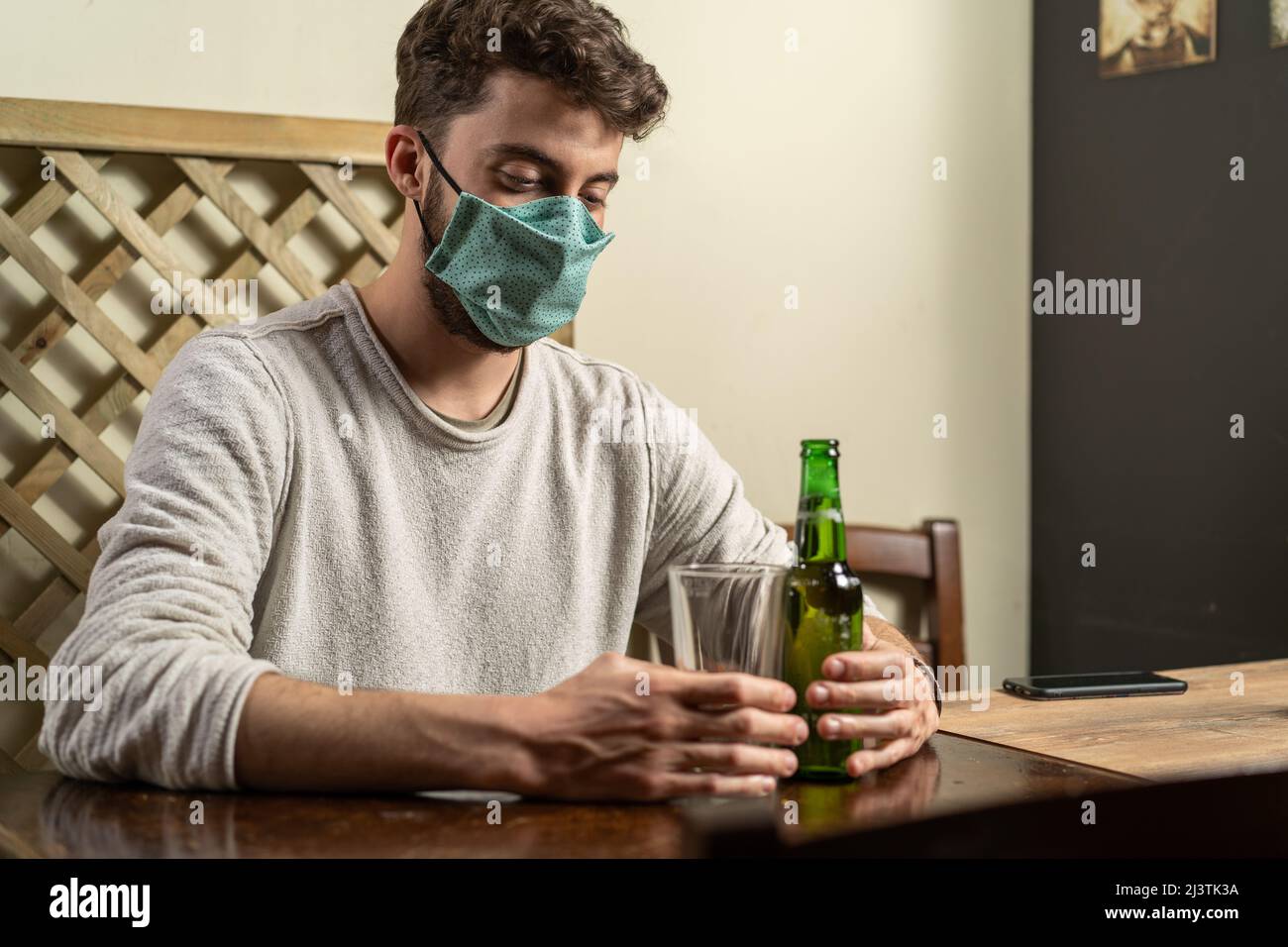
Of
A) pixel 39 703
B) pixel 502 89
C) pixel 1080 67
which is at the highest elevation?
pixel 1080 67

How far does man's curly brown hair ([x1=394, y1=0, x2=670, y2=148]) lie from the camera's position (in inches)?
41.6

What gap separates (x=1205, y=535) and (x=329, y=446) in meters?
1.38

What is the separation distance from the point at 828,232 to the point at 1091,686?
1086mm

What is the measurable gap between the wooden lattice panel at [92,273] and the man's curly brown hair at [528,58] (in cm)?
46

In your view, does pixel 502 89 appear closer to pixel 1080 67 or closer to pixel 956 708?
pixel 956 708

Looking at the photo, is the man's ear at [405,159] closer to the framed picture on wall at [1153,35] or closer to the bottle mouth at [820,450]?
the bottle mouth at [820,450]

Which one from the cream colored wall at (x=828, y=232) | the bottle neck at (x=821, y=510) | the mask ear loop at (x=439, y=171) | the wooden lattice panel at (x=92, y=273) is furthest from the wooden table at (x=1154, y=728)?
the wooden lattice panel at (x=92, y=273)

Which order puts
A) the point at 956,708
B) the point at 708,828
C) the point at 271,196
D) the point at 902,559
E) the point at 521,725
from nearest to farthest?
1. the point at 708,828
2. the point at 521,725
3. the point at 956,708
4. the point at 271,196
5. the point at 902,559

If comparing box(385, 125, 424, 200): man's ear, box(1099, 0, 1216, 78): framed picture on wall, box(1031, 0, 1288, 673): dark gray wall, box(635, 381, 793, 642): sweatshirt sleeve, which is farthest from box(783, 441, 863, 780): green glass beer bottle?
box(1099, 0, 1216, 78): framed picture on wall

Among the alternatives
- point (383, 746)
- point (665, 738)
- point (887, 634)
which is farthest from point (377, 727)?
point (887, 634)

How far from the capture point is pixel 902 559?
1.95 m

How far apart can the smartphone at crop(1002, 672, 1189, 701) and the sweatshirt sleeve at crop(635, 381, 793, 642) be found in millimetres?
261
